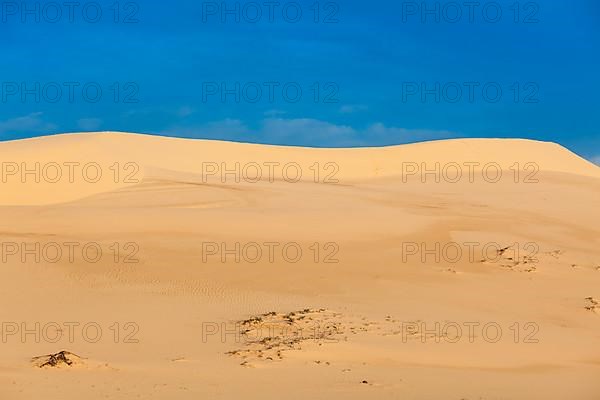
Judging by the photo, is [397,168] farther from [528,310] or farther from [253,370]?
[253,370]

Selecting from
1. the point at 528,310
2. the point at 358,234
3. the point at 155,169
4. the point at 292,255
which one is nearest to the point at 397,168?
the point at 155,169

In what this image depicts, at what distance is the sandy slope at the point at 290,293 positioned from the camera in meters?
6.62

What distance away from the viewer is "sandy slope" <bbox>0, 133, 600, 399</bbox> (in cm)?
662

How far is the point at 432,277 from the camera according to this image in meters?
11.9

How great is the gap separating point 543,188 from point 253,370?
24396 mm
